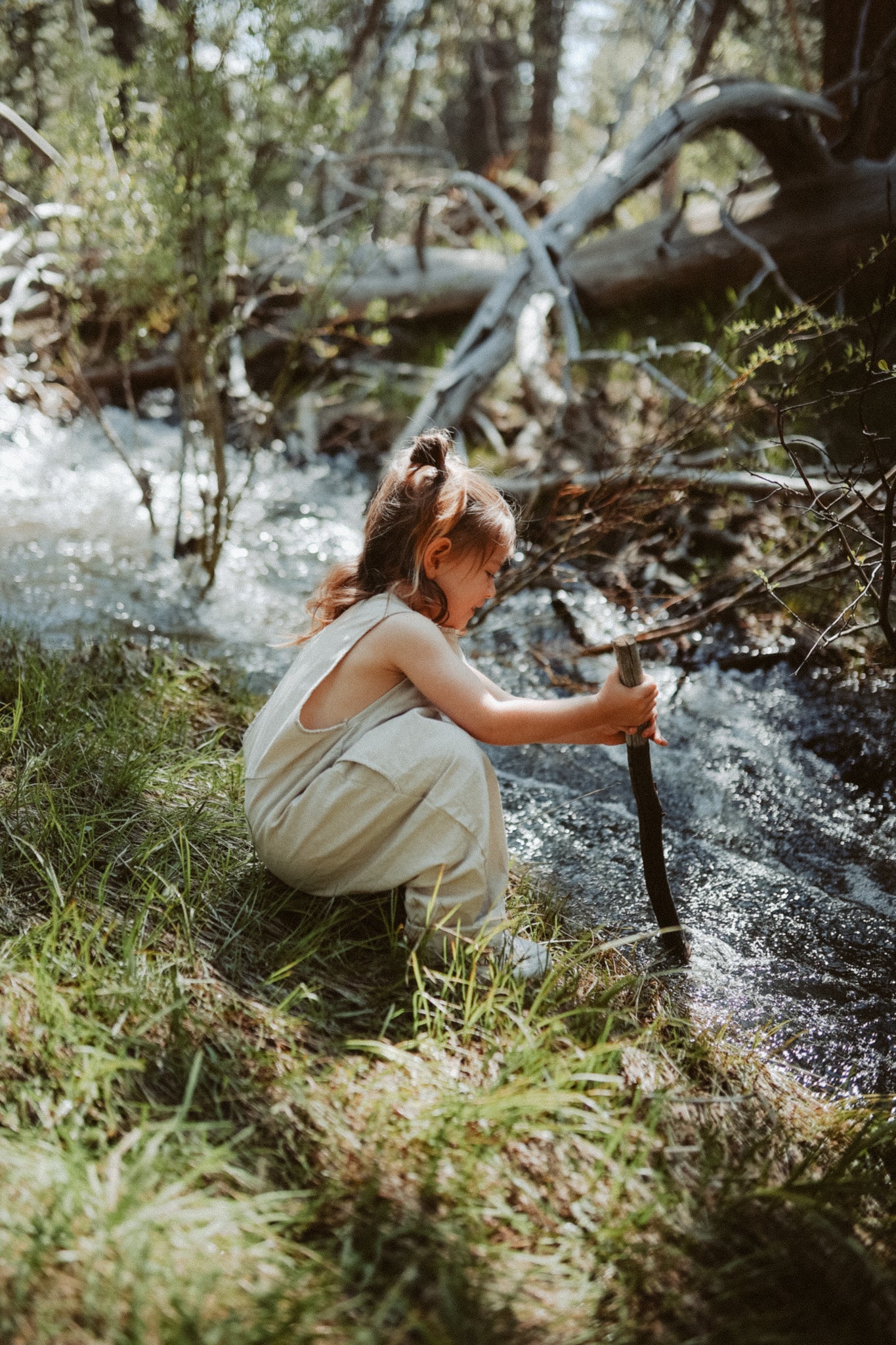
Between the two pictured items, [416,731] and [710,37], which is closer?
[416,731]

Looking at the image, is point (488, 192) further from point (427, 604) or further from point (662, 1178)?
point (662, 1178)

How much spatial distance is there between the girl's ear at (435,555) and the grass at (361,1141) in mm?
815

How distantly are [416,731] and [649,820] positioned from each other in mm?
687

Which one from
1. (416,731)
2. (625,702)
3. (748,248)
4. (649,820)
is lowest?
(649,820)

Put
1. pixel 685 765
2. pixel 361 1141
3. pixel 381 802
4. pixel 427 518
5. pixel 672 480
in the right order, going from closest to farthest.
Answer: pixel 361 1141
pixel 381 802
pixel 427 518
pixel 685 765
pixel 672 480

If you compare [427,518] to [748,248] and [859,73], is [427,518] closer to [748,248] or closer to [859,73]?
[748,248]

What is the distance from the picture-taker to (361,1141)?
166 centimetres

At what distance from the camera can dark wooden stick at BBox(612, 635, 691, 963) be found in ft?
7.09

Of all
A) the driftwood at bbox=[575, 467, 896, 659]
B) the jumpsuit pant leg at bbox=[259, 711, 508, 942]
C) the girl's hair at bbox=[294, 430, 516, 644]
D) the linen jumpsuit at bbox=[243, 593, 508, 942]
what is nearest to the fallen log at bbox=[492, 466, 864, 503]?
the driftwood at bbox=[575, 467, 896, 659]

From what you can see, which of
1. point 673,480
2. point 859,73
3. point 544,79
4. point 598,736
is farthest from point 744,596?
point 544,79

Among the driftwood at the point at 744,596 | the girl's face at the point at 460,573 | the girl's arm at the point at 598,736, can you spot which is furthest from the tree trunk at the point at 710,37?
the girl's arm at the point at 598,736

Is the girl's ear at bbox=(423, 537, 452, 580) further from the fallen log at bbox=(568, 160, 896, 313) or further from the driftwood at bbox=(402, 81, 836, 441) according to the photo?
the fallen log at bbox=(568, 160, 896, 313)

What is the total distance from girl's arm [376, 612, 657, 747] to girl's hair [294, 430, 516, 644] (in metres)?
0.15

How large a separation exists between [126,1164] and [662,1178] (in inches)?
35.8
